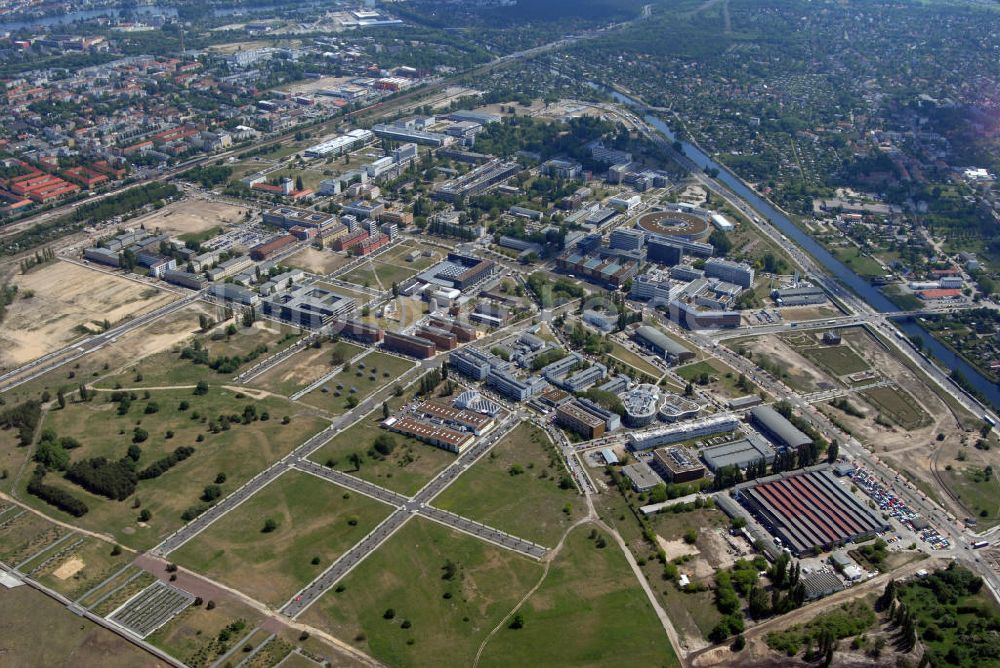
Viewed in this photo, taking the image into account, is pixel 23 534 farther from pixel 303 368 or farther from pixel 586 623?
pixel 586 623

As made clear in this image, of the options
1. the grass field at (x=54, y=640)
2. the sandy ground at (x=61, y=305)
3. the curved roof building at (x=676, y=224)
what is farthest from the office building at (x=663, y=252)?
the grass field at (x=54, y=640)

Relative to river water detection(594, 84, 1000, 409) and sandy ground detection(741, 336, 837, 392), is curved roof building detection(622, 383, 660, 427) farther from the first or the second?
river water detection(594, 84, 1000, 409)

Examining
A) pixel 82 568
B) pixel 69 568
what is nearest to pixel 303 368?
pixel 82 568

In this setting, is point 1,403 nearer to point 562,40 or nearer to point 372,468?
point 372,468

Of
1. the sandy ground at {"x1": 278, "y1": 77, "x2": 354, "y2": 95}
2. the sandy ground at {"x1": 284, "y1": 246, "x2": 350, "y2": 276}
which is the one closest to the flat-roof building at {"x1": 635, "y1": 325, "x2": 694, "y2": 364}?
the sandy ground at {"x1": 284, "y1": 246, "x2": 350, "y2": 276}

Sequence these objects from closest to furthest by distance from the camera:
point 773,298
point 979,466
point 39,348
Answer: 1. point 979,466
2. point 39,348
3. point 773,298

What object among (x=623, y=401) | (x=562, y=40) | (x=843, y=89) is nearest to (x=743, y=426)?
(x=623, y=401)
